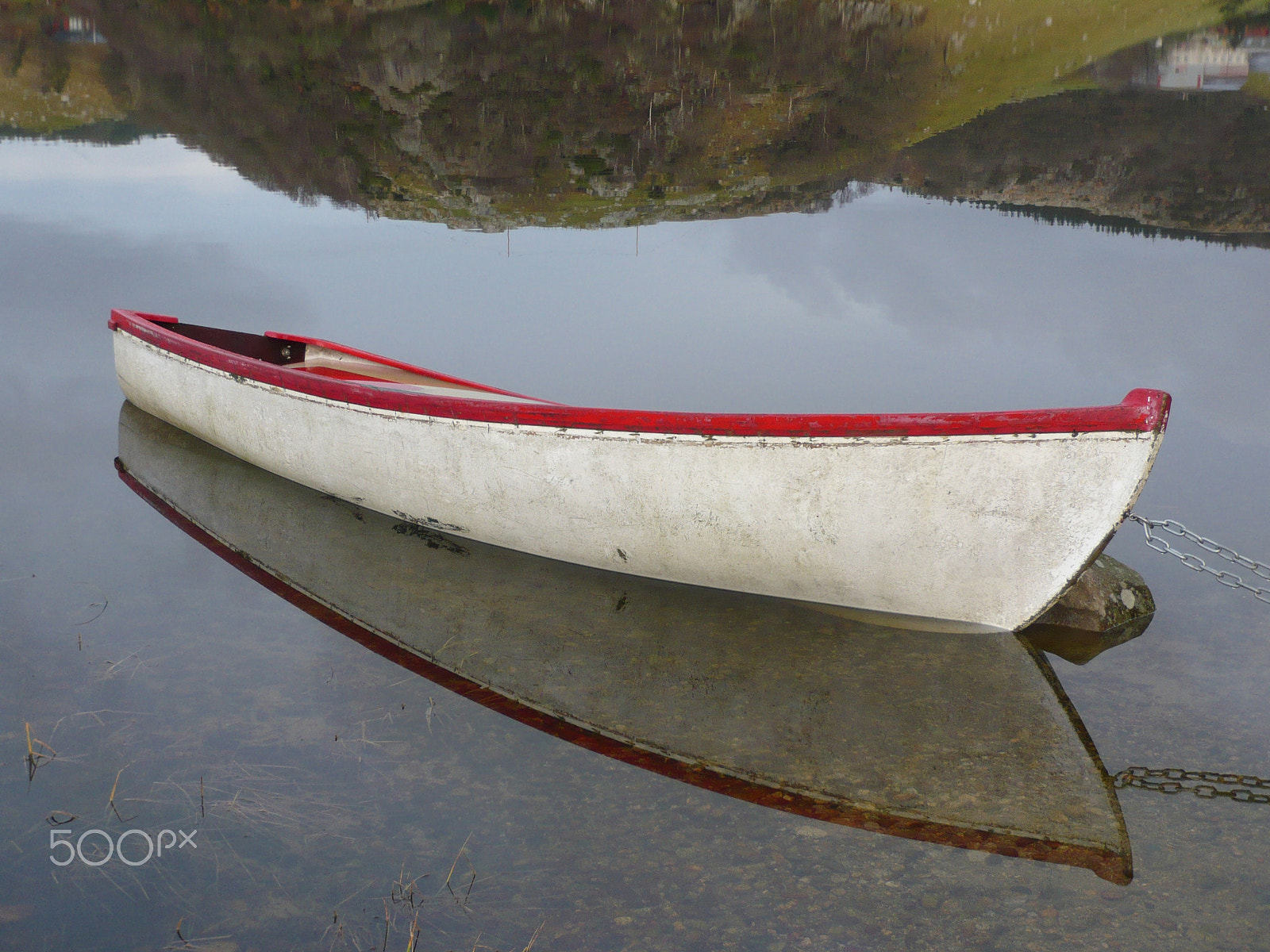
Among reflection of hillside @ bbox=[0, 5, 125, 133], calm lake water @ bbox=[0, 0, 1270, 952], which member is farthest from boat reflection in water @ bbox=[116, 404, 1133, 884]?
reflection of hillside @ bbox=[0, 5, 125, 133]

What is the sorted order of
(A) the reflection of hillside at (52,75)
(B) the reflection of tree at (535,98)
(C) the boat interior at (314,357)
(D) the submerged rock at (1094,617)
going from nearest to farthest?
(D) the submerged rock at (1094,617) → (C) the boat interior at (314,357) → (B) the reflection of tree at (535,98) → (A) the reflection of hillside at (52,75)

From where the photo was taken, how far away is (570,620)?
25.9 ft

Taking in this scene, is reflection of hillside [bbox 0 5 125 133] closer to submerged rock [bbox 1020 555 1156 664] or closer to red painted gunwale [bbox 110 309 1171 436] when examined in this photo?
red painted gunwale [bbox 110 309 1171 436]

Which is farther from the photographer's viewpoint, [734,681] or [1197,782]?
[734,681]

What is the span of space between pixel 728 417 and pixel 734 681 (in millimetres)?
1842

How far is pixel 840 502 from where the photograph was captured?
7.24 m

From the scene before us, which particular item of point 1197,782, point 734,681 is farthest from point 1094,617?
point 734,681

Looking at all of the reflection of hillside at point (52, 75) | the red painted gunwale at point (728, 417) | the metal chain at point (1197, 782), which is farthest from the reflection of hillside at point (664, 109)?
the metal chain at point (1197, 782)

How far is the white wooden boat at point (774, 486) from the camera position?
673cm

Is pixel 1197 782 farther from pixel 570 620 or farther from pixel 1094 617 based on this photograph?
pixel 570 620

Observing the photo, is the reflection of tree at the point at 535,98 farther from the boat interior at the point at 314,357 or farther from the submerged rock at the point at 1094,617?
the submerged rock at the point at 1094,617

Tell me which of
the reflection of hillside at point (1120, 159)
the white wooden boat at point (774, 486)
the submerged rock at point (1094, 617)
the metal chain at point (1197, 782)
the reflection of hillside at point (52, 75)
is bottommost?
the metal chain at point (1197, 782)

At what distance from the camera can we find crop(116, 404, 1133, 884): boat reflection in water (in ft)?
18.9

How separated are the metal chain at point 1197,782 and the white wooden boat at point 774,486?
1.49 metres
